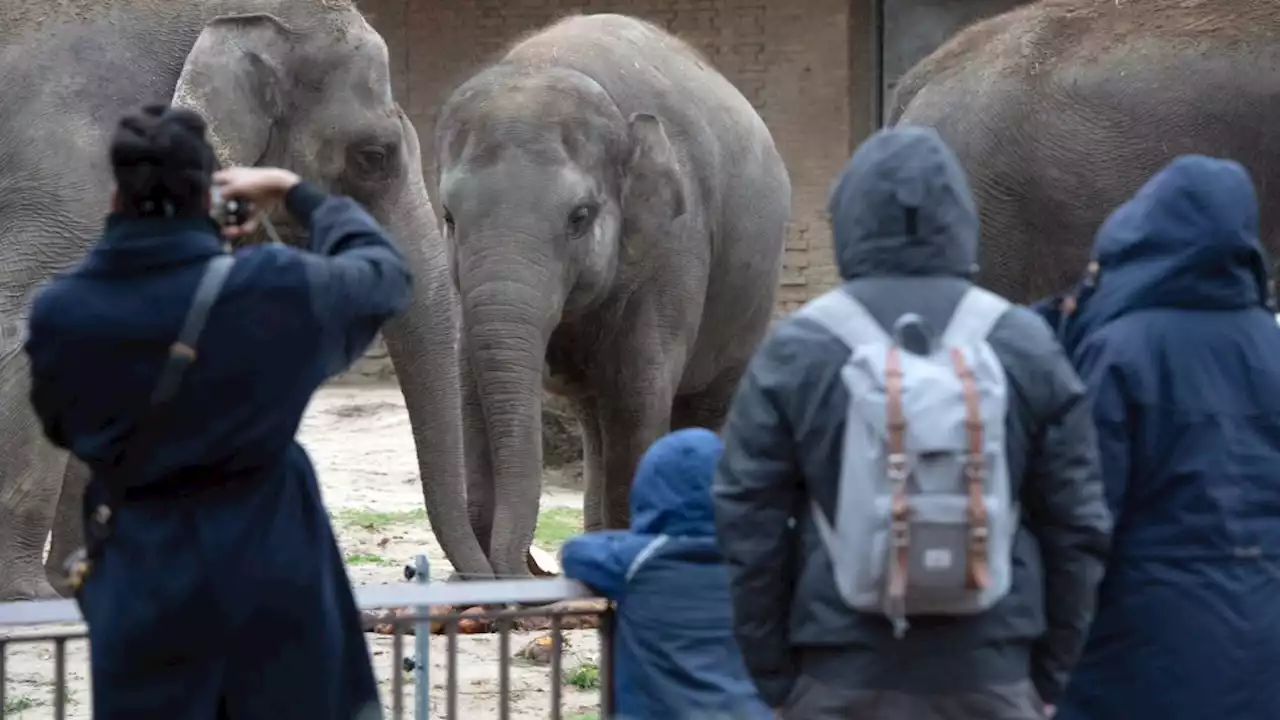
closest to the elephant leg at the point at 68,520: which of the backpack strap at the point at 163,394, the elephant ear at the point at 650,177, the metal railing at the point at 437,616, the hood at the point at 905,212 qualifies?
the elephant ear at the point at 650,177

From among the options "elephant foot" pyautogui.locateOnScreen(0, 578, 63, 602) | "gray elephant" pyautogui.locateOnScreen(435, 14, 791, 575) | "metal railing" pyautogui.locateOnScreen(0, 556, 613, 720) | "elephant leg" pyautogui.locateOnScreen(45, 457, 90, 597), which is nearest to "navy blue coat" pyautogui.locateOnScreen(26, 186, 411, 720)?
"metal railing" pyautogui.locateOnScreen(0, 556, 613, 720)

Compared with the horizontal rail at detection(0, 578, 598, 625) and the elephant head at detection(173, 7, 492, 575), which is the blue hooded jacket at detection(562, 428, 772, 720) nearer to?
the horizontal rail at detection(0, 578, 598, 625)

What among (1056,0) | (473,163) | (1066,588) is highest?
(1056,0)

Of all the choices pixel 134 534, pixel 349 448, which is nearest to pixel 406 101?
pixel 349 448

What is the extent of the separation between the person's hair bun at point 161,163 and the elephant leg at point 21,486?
3.58m

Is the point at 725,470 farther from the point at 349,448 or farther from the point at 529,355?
the point at 349,448

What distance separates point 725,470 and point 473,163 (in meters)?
3.68

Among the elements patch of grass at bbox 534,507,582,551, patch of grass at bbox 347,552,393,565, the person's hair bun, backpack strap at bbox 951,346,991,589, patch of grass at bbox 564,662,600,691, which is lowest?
patch of grass at bbox 534,507,582,551

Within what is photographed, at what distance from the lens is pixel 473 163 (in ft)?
22.0

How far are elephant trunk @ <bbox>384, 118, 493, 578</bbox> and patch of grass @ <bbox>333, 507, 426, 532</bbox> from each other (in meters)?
2.66

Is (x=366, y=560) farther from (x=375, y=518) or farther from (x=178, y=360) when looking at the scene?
(x=178, y=360)

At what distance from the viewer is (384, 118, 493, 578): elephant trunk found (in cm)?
688

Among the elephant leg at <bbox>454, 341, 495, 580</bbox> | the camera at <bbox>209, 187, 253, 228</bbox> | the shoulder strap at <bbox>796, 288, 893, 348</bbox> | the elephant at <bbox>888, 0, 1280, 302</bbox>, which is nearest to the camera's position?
the shoulder strap at <bbox>796, 288, 893, 348</bbox>

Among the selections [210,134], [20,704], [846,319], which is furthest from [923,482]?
[210,134]
